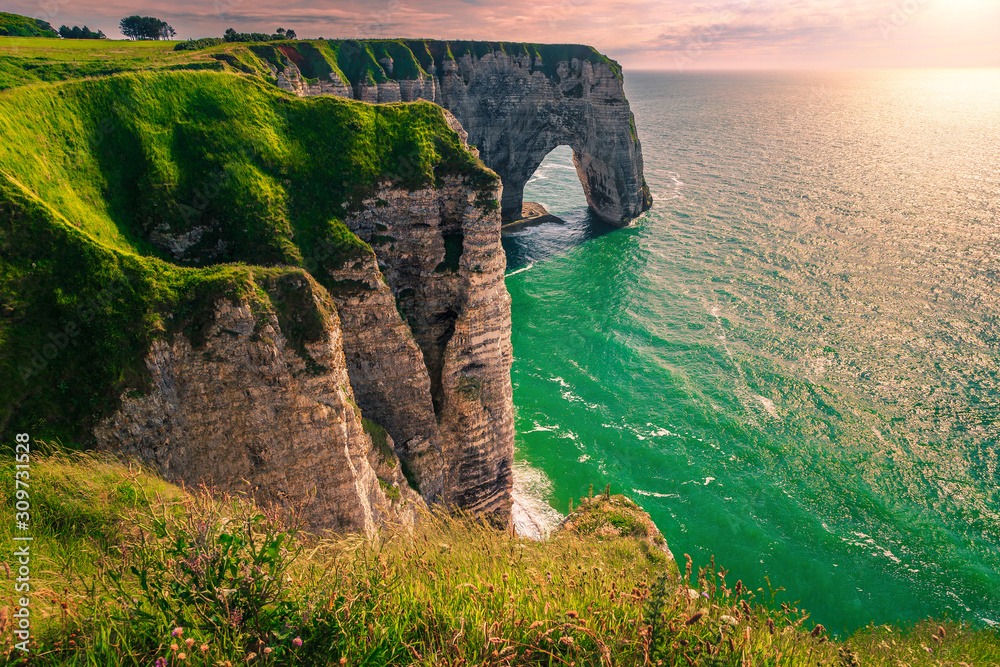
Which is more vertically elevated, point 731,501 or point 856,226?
point 856,226

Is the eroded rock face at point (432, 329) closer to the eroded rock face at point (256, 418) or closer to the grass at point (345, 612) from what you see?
the eroded rock face at point (256, 418)

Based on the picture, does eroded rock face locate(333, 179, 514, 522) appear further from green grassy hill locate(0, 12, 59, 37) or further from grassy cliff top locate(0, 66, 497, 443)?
green grassy hill locate(0, 12, 59, 37)

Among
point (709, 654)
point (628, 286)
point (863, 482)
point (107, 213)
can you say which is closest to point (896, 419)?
point (863, 482)

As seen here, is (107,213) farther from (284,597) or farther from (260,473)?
(284,597)

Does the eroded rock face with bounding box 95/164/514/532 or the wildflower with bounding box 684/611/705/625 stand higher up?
the wildflower with bounding box 684/611/705/625

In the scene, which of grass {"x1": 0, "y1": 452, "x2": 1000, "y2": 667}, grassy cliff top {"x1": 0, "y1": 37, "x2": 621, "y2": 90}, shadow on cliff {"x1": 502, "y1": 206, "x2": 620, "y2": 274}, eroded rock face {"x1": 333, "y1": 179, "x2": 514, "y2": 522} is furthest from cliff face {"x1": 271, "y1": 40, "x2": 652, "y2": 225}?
grass {"x1": 0, "y1": 452, "x2": 1000, "y2": 667}

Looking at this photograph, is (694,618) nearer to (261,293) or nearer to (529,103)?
(261,293)
